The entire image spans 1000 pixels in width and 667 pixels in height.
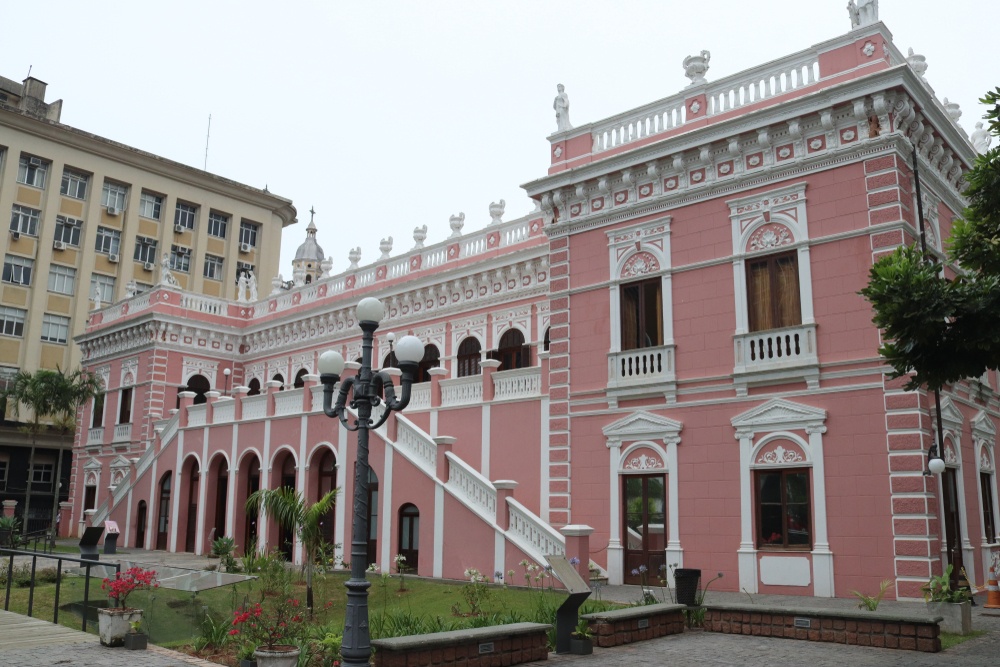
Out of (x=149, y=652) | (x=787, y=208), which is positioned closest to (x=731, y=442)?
(x=787, y=208)

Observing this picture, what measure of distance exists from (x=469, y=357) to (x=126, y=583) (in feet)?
49.1

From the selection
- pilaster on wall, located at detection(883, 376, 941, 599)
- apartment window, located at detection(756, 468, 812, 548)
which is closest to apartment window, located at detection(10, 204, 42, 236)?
apartment window, located at detection(756, 468, 812, 548)

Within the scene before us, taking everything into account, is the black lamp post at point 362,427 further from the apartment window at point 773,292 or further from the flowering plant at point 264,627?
the apartment window at point 773,292

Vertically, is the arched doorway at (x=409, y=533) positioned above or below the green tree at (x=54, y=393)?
below

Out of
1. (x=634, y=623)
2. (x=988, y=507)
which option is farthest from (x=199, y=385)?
(x=988, y=507)

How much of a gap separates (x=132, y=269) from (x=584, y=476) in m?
36.1

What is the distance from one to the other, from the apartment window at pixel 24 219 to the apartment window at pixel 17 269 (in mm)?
1374

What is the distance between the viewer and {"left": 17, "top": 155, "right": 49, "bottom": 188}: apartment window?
42875 millimetres

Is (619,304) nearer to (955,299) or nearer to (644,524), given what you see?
(644,524)

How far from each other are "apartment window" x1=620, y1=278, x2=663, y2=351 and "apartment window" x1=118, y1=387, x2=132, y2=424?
74.8 feet

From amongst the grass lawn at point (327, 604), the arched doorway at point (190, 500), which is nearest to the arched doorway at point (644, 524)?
the grass lawn at point (327, 604)

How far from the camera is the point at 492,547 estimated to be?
16891 mm

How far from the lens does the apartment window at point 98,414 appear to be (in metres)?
34.6

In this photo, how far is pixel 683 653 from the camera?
10.3 m
